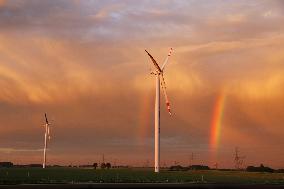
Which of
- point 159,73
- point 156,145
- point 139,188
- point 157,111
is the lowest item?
point 139,188

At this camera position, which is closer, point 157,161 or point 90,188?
point 90,188

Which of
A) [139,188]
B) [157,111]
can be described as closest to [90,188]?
[139,188]

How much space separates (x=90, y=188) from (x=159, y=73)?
328ft

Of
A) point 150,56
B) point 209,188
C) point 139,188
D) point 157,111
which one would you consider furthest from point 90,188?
→ point 150,56

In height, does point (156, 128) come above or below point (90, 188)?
above

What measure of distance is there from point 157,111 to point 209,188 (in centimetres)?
8619

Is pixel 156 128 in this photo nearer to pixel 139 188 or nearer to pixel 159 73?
pixel 159 73

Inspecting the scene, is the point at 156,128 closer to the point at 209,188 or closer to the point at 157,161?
the point at 157,161

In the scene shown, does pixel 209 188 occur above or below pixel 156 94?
below

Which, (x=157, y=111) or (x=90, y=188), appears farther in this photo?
(x=157, y=111)

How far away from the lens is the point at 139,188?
65.6 meters

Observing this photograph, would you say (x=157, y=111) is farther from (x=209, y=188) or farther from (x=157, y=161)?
(x=209, y=188)

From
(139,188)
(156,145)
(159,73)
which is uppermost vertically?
(159,73)

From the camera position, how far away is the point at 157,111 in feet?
500
